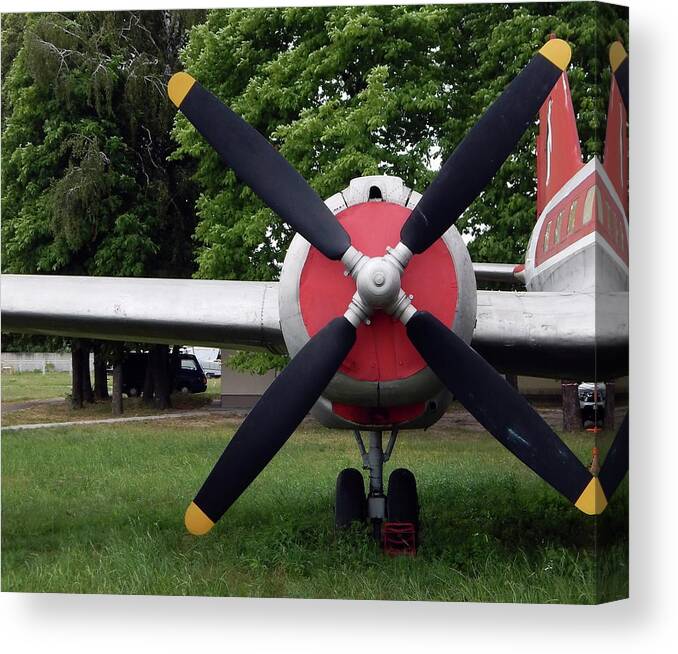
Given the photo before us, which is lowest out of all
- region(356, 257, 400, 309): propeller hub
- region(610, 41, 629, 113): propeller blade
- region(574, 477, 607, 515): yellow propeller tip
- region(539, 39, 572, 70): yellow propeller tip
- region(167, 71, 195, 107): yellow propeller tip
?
region(574, 477, 607, 515): yellow propeller tip

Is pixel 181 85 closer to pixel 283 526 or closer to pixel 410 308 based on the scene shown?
pixel 410 308

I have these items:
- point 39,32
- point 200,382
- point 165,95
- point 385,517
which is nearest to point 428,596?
point 385,517

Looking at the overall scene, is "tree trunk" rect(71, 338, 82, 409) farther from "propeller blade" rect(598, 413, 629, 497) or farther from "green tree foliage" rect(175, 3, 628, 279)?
"propeller blade" rect(598, 413, 629, 497)

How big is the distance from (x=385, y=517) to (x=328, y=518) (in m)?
1.02

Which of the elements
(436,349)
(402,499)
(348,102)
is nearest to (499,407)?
(436,349)

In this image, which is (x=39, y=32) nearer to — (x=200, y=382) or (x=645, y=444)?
(x=200, y=382)

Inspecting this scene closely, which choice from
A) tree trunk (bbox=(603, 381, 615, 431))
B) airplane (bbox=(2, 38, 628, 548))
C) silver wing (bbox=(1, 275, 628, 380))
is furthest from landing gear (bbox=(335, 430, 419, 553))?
tree trunk (bbox=(603, 381, 615, 431))

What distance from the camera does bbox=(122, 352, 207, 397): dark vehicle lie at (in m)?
9.95

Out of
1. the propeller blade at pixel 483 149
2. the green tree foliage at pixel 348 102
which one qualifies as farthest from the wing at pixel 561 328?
the green tree foliage at pixel 348 102

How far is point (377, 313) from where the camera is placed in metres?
6.91

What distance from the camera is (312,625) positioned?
26.9 ft

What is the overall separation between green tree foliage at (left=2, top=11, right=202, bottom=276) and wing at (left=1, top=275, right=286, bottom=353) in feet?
4.33

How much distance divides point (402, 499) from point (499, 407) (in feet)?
6.91

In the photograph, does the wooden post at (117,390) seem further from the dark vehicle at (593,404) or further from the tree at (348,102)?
the dark vehicle at (593,404)
